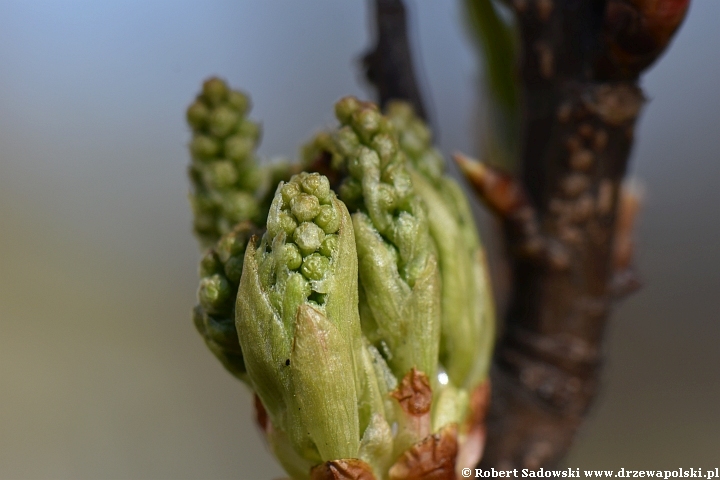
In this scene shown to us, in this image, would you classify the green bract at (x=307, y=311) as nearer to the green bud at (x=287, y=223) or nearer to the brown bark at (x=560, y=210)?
the green bud at (x=287, y=223)

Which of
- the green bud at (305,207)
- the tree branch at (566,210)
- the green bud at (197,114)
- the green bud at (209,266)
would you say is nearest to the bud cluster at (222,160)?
the green bud at (197,114)

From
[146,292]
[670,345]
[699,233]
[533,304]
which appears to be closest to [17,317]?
[146,292]

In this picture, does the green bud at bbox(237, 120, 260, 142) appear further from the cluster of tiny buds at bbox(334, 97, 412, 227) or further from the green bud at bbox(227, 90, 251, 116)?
the cluster of tiny buds at bbox(334, 97, 412, 227)

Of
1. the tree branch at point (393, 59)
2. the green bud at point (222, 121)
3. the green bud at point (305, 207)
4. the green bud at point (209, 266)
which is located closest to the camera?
the green bud at point (305, 207)

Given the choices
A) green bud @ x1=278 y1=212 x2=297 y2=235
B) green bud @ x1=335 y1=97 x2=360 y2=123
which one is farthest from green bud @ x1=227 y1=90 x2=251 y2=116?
green bud @ x1=278 y1=212 x2=297 y2=235

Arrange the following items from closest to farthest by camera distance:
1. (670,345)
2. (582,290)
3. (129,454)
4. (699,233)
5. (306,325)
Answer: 1. (306,325)
2. (582,290)
3. (129,454)
4. (670,345)
5. (699,233)

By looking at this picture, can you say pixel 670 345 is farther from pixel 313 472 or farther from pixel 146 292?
pixel 313 472

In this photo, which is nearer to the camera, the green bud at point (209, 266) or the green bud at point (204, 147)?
the green bud at point (209, 266)

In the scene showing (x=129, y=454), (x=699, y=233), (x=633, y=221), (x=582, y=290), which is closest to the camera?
(x=582, y=290)
